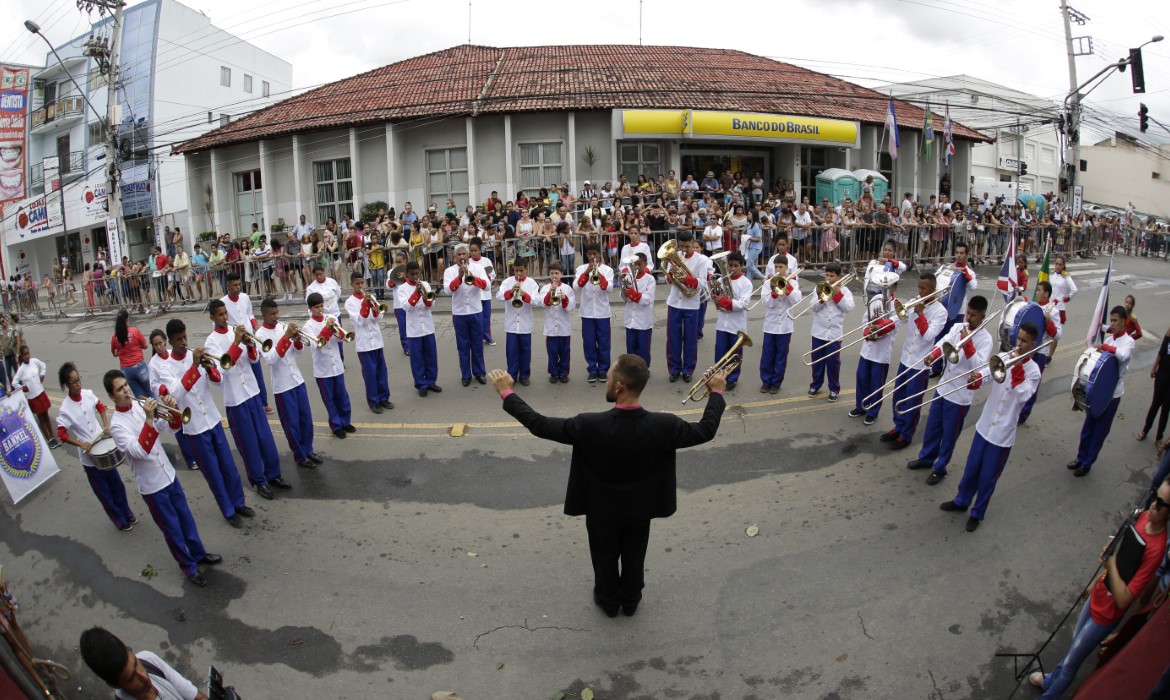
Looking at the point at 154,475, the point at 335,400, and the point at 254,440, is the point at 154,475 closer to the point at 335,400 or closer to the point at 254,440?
the point at 254,440

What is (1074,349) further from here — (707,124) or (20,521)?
(20,521)

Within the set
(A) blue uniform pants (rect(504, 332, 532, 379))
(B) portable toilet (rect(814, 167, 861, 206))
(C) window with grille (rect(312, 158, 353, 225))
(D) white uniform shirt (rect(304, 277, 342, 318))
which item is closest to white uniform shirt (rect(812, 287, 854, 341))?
(A) blue uniform pants (rect(504, 332, 532, 379))

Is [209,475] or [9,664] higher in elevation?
[209,475]

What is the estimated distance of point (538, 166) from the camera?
24188 mm

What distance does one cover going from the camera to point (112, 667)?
3557 millimetres

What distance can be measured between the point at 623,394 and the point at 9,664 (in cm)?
415

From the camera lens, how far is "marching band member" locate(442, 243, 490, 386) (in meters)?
10.6

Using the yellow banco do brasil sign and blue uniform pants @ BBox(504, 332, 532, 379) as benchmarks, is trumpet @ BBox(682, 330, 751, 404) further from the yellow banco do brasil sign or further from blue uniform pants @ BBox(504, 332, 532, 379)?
the yellow banco do brasil sign

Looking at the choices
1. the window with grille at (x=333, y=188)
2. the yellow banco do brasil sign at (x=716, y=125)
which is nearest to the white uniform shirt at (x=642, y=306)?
the yellow banco do brasil sign at (x=716, y=125)

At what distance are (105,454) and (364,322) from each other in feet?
12.2

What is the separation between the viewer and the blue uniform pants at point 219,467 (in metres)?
6.87

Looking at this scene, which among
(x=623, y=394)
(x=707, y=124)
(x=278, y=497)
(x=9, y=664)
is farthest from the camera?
(x=707, y=124)

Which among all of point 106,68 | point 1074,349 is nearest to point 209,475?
point 1074,349

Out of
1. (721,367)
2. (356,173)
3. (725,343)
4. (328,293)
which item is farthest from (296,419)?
(356,173)
